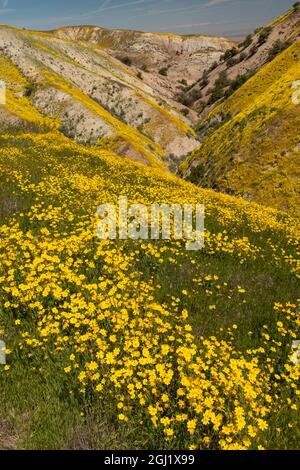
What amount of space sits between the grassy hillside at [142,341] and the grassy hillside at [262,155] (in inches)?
637

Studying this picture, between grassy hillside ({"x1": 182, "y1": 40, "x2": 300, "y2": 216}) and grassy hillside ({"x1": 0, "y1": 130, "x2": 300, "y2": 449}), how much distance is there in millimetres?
16176

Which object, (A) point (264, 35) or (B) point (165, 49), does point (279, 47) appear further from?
(B) point (165, 49)

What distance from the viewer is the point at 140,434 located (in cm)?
445

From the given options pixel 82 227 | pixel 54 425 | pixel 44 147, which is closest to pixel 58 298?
pixel 54 425

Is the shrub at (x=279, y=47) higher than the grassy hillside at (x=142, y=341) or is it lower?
higher

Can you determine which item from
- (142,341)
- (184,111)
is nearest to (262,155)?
(142,341)

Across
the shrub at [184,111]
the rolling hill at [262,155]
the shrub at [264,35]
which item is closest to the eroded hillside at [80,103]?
the rolling hill at [262,155]

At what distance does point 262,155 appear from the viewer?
2952cm

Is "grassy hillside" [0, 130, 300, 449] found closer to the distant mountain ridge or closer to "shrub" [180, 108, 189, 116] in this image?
"shrub" [180, 108, 189, 116]
